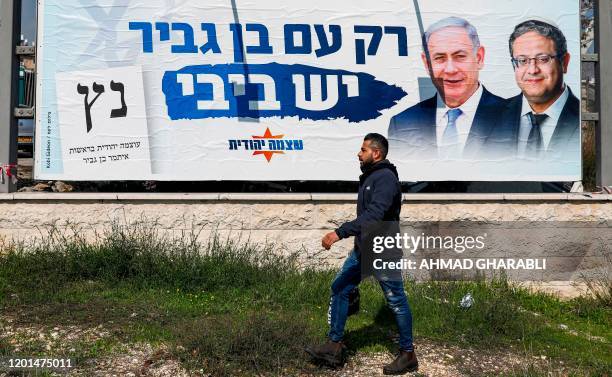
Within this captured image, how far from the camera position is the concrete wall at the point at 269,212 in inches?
323

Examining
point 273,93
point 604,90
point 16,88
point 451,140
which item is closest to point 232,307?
point 273,93

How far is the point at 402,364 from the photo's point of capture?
17.8ft

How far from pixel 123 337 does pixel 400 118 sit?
193 inches

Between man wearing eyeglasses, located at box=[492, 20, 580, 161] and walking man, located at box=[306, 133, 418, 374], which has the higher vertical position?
man wearing eyeglasses, located at box=[492, 20, 580, 161]

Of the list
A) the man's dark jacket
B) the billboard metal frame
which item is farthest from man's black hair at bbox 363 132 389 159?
the billboard metal frame

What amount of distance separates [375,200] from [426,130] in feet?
12.6

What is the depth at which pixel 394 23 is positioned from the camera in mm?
8781

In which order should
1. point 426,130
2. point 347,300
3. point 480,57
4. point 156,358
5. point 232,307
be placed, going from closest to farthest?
point 347,300
point 156,358
point 232,307
point 426,130
point 480,57

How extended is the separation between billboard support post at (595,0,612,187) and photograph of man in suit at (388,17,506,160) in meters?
1.58

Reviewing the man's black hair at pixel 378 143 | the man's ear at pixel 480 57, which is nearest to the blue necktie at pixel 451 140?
the man's ear at pixel 480 57

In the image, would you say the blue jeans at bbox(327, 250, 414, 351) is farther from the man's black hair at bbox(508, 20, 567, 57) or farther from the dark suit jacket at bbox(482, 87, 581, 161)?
the man's black hair at bbox(508, 20, 567, 57)

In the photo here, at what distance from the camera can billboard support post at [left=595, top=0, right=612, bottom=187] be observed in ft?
29.7

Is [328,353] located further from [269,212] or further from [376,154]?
[269,212]

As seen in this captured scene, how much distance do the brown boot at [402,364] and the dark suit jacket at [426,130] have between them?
3.82 metres
